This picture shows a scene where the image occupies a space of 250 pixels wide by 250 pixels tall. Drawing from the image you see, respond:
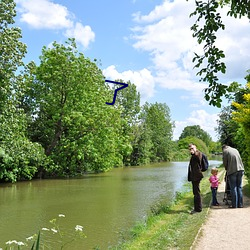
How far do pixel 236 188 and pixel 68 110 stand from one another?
19.1 m

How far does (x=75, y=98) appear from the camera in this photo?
91.5 feet

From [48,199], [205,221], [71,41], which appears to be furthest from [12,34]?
[205,221]

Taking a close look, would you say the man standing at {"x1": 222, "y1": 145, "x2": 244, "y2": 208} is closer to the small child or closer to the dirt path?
the dirt path

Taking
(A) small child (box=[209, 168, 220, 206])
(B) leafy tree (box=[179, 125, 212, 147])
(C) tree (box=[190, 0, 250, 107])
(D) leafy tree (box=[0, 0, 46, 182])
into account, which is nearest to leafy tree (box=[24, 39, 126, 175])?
(D) leafy tree (box=[0, 0, 46, 182])

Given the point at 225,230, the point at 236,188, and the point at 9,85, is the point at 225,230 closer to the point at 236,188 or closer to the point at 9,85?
the point at 236,188

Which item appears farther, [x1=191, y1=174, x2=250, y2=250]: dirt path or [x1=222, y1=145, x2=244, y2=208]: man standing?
[x1=222, y1=145, x2=244, y2=208]: man standing

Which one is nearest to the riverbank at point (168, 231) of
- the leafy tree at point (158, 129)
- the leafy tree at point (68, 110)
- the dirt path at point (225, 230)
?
the dirt path at point (225, 230)

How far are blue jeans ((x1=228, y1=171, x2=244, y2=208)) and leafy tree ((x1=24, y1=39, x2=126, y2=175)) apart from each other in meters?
18.0

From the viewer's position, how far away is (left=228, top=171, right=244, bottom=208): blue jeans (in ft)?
33.0

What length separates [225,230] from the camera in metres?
7.55

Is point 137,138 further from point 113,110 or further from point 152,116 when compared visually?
point 113,110

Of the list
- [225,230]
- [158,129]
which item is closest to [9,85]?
[225,230]

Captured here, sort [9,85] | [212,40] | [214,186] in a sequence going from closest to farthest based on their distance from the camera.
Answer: [212,40] < [214,186] < [9,85]

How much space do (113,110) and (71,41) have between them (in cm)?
673
